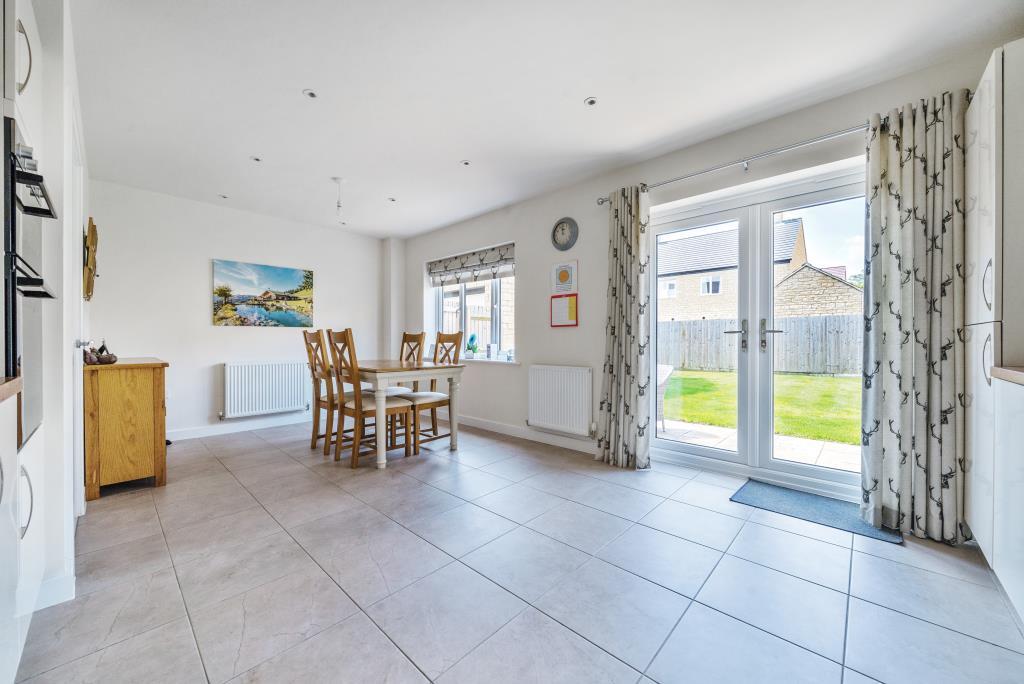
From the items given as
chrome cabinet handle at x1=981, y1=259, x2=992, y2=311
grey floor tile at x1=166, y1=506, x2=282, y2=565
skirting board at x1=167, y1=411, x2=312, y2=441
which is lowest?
grey floor tile at x1=166, y1=506, x2=282, y2=565

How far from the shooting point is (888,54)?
6.73ft

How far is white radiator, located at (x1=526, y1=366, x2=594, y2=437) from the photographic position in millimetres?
3609

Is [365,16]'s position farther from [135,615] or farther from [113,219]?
[113,219]

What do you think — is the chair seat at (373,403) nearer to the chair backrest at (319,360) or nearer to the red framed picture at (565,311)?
the chair backrest at (319,360)

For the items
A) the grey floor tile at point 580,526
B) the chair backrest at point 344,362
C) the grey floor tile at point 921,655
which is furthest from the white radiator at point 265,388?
the grey floor tile at point 921,655

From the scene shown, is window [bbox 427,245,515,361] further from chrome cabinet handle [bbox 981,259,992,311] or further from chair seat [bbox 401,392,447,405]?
chrome cabinet handle [bbox 981,259,992,311]

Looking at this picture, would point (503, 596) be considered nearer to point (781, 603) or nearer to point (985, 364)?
point (781, 603)

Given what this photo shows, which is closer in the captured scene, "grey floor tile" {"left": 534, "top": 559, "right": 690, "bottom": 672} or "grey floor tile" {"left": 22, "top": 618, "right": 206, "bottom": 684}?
"grey floor tile" {"left": 22, "top": 618, "right": 206, "bottom": 684}

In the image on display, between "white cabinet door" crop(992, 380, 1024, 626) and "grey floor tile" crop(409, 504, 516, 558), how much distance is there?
6.16 feet

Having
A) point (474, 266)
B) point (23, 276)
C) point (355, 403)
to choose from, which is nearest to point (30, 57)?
point (23, 276)

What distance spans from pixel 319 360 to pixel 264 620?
8.05ft

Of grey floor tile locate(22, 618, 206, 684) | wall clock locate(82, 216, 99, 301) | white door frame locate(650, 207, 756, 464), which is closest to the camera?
grey floor tile locate(22, 618, 206, 684)

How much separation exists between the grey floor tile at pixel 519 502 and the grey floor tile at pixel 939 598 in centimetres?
143

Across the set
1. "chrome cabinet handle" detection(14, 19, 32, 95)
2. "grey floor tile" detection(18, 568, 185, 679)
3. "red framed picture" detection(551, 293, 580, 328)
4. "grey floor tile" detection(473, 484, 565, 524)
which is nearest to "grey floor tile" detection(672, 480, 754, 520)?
"grey floor tile" detection(473, 484, 565, 524)
